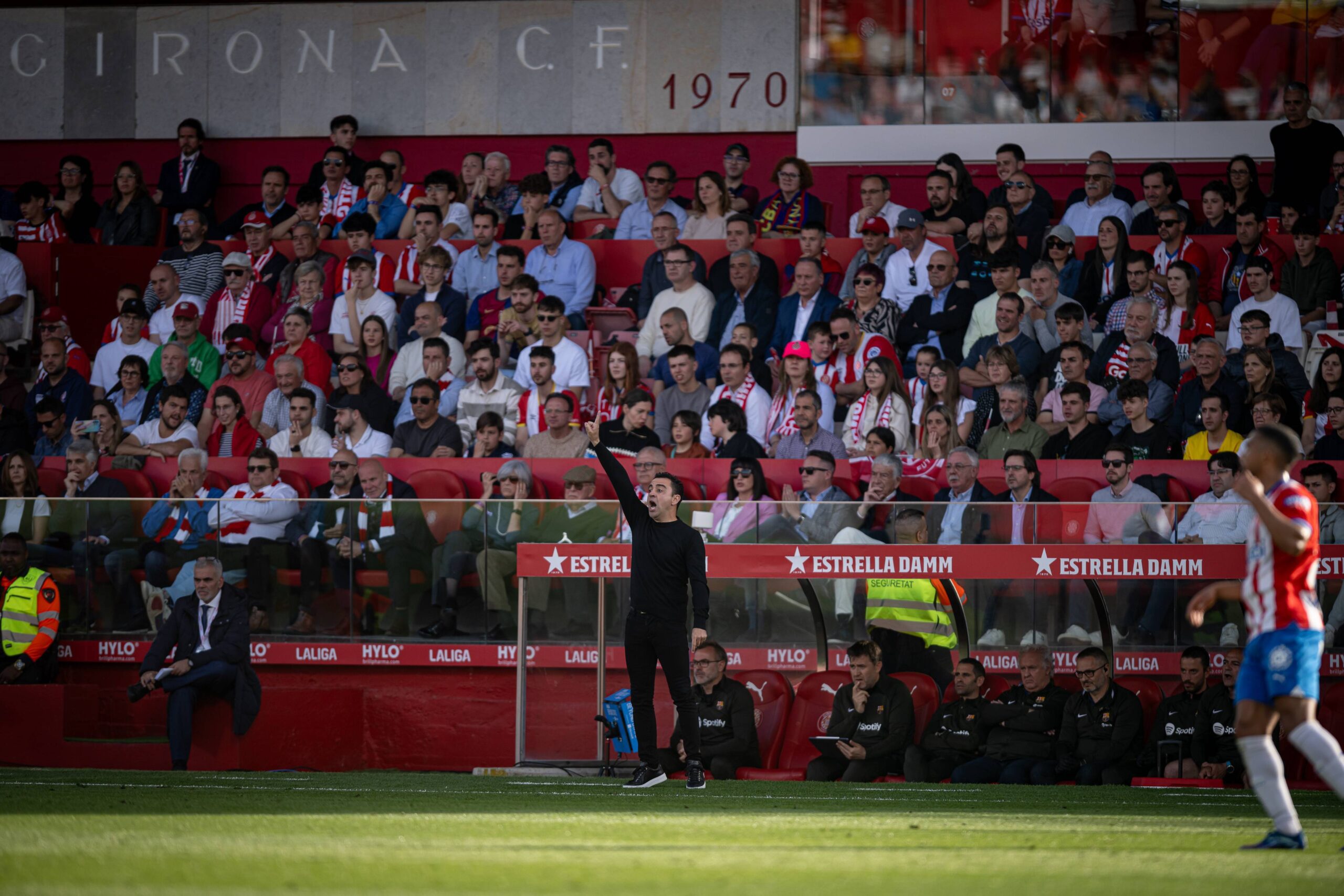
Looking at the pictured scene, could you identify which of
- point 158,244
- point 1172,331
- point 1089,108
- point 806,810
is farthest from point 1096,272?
point 158,244

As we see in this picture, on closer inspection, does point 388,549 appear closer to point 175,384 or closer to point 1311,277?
point 175,384

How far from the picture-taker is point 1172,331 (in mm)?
13617

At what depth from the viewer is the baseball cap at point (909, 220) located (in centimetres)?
1460

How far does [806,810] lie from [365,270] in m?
9.09

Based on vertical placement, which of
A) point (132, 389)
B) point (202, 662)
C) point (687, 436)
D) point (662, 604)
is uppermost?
point (132, 389)

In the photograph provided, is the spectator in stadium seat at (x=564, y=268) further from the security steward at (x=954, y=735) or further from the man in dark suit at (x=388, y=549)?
the security steward at (x=954, y=735)

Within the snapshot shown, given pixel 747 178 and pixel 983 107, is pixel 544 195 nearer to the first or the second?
pixel 747 178

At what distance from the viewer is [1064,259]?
1447 centimetres

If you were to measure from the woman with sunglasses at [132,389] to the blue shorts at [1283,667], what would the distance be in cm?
1149

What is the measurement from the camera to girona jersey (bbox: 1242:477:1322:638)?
245 inches

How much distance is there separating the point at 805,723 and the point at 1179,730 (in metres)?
2.55

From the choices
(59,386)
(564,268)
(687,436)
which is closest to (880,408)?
(687,436)

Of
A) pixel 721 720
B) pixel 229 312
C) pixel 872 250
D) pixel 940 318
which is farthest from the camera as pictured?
pixel 229 312

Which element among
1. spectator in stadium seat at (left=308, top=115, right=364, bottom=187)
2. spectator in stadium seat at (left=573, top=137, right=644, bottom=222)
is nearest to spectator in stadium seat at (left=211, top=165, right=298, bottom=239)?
spectator in stadium seat at (left=308, top=115, right=364, bottom=187)
